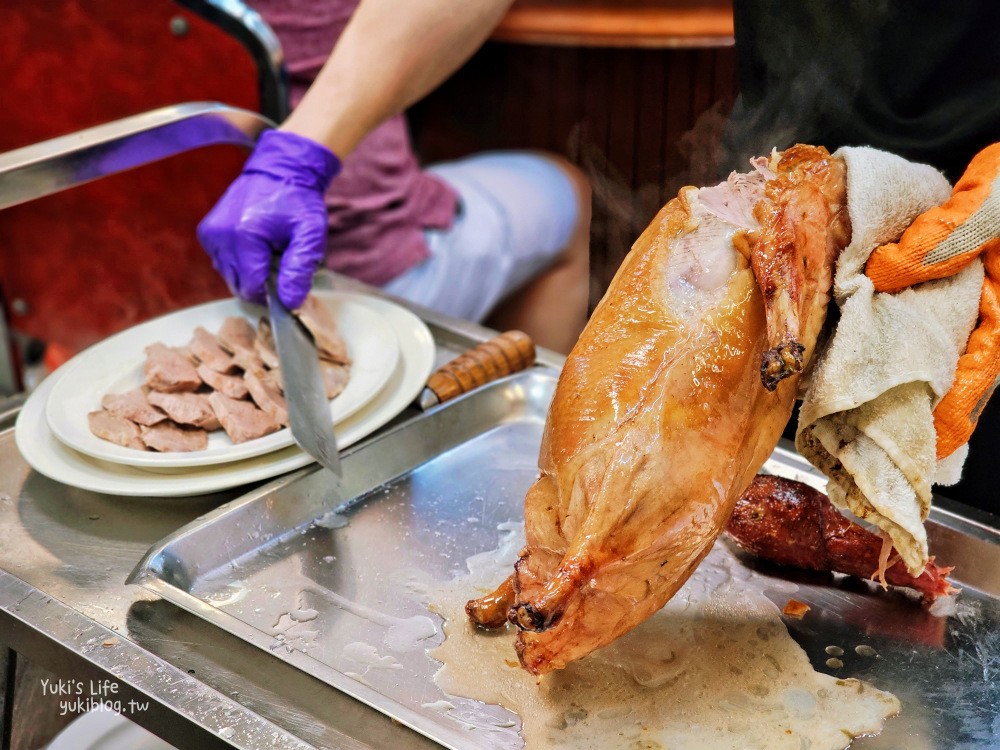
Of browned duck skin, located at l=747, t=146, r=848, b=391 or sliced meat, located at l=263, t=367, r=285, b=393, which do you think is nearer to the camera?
browned duck skin, located at l=747, t=146, r=848, b=391

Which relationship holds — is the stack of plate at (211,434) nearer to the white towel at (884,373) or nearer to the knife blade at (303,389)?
the knife blade at (303,389)

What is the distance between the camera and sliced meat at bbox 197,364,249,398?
186cm

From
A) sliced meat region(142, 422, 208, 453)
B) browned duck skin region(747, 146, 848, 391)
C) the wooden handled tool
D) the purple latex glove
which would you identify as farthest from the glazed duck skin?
→ the purple latex glove

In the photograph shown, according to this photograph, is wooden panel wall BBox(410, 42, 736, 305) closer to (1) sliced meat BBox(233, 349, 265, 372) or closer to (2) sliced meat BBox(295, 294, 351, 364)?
(2) sliced meat BBox(295, 294, 351, 364)

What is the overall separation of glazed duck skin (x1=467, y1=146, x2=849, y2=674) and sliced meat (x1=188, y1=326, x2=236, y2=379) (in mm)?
874

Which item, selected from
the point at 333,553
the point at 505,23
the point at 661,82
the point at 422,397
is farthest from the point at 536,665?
the point at 505,23

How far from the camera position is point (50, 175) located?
181cm

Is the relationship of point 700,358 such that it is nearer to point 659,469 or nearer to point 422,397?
point 659,469

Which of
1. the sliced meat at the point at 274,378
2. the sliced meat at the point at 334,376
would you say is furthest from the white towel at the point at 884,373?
the sliced meat at the point at 274,378

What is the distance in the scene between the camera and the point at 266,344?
2018 mm

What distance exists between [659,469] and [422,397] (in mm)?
833

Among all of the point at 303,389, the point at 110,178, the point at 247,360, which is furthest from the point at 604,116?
the point at 303,389

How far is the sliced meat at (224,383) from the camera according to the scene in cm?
186

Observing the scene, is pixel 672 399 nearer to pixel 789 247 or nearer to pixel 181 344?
pixel 789 247
